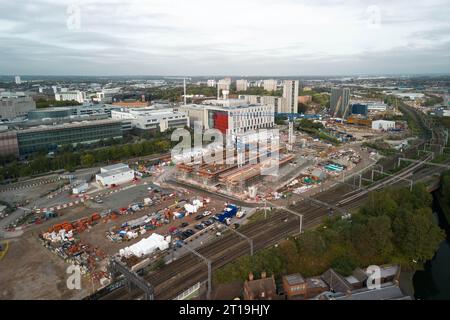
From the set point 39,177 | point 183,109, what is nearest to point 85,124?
point 39,177

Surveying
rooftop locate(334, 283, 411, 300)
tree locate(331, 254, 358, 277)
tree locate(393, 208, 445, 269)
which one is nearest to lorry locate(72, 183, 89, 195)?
tree locate(331, 254, 358, 277)

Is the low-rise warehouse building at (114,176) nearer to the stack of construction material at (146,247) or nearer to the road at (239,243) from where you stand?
the stack of construction material at (146,247)

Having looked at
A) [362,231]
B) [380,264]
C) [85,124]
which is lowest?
[380,264]

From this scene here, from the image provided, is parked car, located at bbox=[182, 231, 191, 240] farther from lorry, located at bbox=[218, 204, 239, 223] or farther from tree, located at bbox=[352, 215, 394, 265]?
tree, located at bbox=[352, 215, 394, 265]

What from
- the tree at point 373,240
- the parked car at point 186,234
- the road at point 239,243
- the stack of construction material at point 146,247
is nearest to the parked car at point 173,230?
the parked car at point 186,234

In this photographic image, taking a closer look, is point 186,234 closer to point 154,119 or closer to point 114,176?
point 114,176

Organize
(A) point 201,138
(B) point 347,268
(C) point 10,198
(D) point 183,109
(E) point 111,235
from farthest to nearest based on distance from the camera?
(D) point 183,109 → (A) point 201,138 → (C) point 10,198 → (E) point 111,235 → (B) point 347,268

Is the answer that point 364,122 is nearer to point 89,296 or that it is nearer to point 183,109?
point 183,109
